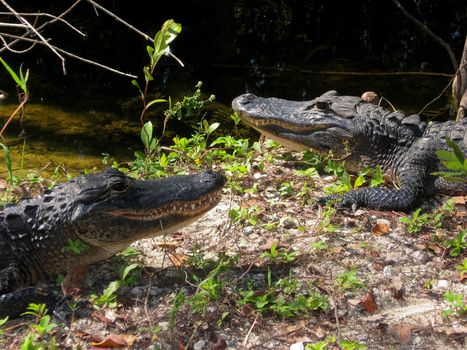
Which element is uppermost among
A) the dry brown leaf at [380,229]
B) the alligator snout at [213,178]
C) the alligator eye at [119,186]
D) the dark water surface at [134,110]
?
the alligator snout at [213,178]

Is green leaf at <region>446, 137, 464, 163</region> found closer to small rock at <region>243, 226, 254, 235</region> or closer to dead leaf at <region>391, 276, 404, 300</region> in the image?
dead leaf at <region>391, 276, 404, 300</region>

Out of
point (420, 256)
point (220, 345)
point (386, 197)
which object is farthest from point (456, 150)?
point (386, 197)

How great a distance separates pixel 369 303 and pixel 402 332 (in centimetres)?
27

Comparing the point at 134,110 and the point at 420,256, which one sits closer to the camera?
the point at 420,256

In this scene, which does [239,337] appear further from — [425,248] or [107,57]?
[107,57]

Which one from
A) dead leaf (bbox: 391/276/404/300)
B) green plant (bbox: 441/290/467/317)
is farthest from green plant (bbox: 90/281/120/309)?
green plant (bbox: 441/290/467/317)

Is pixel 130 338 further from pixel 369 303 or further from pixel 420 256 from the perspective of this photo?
pixel 420 256

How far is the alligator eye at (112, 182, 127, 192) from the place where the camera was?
4.15 metres

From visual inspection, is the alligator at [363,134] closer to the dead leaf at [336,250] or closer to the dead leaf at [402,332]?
the dead leaf at [336,250]

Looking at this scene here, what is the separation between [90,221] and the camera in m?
4.12

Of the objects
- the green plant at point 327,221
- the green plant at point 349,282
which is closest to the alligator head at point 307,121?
the green plant at point 327,221

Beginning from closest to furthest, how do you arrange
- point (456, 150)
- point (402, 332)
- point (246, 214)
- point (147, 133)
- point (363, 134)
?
point (456, 150) < point (402, 332) < point (246, 214) < point (147, 133) < point (363, 134)

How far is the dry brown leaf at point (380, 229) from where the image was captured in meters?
4.68

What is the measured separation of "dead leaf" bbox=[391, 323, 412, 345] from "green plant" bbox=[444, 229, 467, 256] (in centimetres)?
84
